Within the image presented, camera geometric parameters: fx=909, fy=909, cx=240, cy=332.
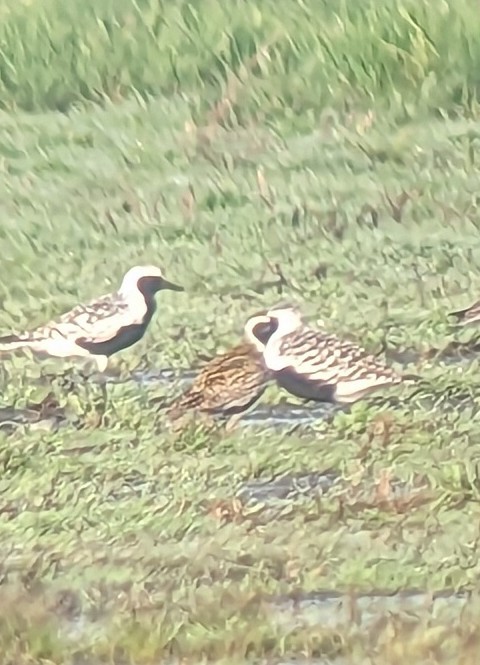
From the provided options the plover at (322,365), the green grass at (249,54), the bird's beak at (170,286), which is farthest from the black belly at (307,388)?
the green grass at (249,54)

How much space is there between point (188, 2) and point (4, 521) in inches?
21.1

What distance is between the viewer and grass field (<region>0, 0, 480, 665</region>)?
0.88 metres

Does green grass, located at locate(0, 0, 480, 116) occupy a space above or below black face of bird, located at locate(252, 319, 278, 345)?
above

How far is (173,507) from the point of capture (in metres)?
0.91

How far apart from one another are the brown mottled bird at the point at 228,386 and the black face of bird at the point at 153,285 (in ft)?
0.27

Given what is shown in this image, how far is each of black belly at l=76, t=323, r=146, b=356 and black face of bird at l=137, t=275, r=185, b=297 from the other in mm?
36

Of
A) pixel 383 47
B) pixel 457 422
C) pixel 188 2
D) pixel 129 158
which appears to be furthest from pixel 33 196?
pixel 457 422

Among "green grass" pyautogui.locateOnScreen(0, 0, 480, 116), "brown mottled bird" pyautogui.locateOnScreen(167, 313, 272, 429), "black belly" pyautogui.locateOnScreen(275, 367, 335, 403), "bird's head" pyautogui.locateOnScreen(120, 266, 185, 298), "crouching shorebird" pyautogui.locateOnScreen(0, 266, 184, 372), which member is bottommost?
"black belly" pyautogui.locateOnScreen(275, 367, 335, 403)

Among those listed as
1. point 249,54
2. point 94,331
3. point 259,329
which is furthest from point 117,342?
point 249,54

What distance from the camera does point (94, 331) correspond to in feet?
2.96

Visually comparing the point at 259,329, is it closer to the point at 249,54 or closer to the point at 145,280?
the point at 145,280

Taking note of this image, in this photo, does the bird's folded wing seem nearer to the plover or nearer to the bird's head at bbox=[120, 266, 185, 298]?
the plover

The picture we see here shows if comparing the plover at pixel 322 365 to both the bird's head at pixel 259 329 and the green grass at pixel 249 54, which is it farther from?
the green grass at pixel 249 54

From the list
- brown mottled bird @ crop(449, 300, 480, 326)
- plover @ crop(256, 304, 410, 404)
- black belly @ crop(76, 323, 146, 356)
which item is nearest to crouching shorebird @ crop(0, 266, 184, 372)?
black belly @ crop(76, 323, 146, 356)
